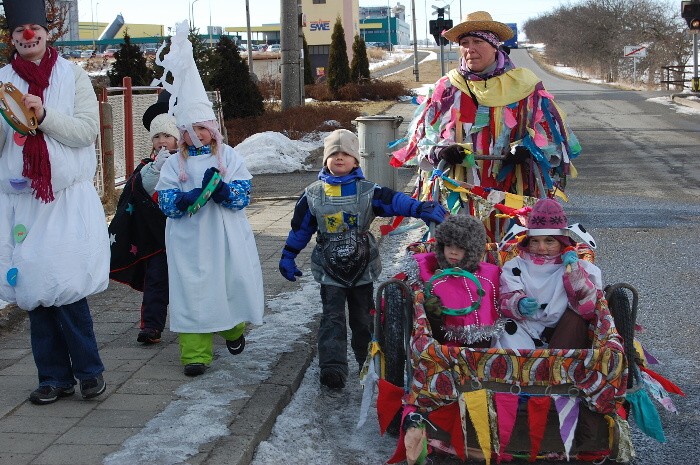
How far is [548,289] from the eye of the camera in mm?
4855

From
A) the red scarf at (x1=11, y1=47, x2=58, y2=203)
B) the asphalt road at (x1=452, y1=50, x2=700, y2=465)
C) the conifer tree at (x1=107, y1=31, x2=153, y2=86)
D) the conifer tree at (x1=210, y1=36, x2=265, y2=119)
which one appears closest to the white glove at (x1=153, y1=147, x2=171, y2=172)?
the red scarf at (x1=11, y1=47, x2=58, y2=203)

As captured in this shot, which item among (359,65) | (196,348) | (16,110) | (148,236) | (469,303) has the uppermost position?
(359,65)

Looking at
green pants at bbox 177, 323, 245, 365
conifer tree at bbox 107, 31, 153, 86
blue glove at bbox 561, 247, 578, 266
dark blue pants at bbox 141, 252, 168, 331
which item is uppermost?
conifer tree at bbox 107, 31, 153, 86

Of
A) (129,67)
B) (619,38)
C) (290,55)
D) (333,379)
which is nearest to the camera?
(333,379)

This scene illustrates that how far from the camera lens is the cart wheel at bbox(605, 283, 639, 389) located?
15.1ft

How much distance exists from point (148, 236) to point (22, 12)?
1903 millimetres

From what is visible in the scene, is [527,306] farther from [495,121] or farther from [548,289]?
[495,121]

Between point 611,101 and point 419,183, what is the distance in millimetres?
29277

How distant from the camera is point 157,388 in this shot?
5320 millimetres

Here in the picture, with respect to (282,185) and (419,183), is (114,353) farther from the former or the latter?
(282,185)

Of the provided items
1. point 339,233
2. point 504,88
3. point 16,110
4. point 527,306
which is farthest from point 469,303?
point 16,110

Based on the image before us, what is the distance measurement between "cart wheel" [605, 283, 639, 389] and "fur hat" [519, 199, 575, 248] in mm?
365

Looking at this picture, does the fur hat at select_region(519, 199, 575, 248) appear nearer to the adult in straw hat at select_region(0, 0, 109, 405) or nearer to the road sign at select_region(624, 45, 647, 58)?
the adult in straw hat at select_region(0, 0, 109, 405)

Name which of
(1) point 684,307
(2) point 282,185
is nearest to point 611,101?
(2) point 282,185
